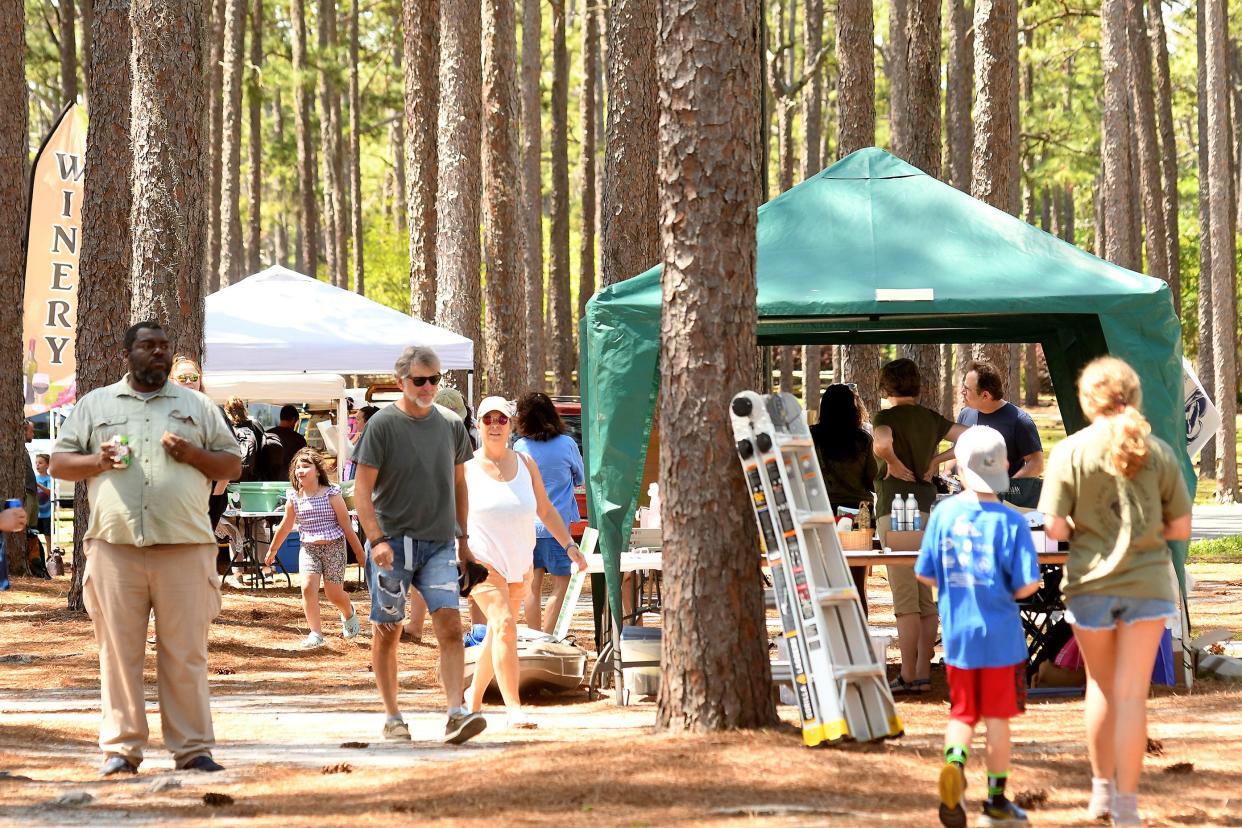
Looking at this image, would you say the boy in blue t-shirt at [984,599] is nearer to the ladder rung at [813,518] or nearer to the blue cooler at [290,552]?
the ladder rung at [813,518]

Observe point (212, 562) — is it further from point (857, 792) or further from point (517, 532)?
point (857, 792)

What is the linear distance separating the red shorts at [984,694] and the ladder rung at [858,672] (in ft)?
4.73

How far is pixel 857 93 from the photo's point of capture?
67.6ft

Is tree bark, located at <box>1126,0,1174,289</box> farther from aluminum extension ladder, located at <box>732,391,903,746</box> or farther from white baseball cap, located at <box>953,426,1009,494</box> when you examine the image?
white baseball cap, located at <box>953,426,1009,494</box>

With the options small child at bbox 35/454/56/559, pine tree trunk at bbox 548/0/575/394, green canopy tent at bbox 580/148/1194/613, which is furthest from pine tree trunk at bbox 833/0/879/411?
pine tree trunk at bbox 548/0/575/394

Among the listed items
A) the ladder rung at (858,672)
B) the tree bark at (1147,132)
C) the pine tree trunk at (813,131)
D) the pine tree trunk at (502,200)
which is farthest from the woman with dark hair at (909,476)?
the pine tree trunk at (813,131)

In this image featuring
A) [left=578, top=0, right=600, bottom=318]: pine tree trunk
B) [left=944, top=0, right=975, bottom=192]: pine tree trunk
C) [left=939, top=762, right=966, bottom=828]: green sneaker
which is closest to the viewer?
[left=939, top=762, right=966, bottom=828]: green sneaker

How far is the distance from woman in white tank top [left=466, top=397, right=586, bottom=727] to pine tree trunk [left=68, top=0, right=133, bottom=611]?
613 cm

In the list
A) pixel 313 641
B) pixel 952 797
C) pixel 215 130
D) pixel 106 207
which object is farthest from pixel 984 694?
pixel 215 130

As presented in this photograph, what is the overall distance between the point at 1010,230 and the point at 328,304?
30.3 ft

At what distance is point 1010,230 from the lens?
10.4 meters

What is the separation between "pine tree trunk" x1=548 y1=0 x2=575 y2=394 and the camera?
34.4m

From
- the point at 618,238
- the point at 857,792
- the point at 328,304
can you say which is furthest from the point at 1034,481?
the point at 328,304

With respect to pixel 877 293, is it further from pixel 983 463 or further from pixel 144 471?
pixel 144 471
